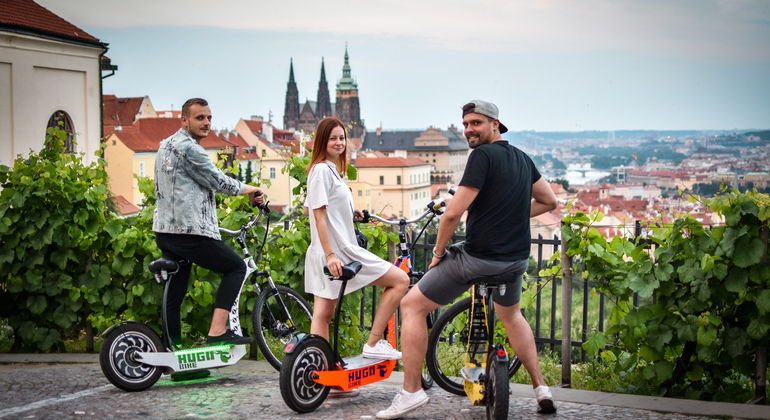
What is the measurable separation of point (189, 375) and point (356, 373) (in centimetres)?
129

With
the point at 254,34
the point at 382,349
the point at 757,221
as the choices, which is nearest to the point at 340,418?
the point at 382,349

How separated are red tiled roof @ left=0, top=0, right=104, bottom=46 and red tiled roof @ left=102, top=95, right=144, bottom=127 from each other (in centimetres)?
5552

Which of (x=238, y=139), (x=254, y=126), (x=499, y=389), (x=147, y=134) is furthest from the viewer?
(x=254, y=126)

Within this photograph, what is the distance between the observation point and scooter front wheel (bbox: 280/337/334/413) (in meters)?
3.97

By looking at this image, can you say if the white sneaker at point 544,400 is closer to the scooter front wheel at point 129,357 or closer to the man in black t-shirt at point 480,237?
the man in black t-shirt at point 480,237

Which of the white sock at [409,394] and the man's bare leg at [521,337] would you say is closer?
the white sock at [409,394]

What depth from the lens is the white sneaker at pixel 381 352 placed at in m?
4.32

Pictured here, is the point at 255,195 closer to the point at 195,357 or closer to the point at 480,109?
the point at 195,357

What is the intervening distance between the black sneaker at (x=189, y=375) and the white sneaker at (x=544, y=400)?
85.0 inches

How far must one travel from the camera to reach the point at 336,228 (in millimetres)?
4227

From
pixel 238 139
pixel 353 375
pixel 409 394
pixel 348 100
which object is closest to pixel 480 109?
pixel 409 394

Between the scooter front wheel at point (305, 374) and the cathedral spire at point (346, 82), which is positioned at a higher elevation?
the cathedral spire at point (346, 82)

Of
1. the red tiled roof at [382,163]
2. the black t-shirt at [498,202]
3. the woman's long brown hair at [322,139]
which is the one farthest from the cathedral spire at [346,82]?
the black t-shirt at [498,202]

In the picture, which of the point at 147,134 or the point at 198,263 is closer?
the point at 198,263
